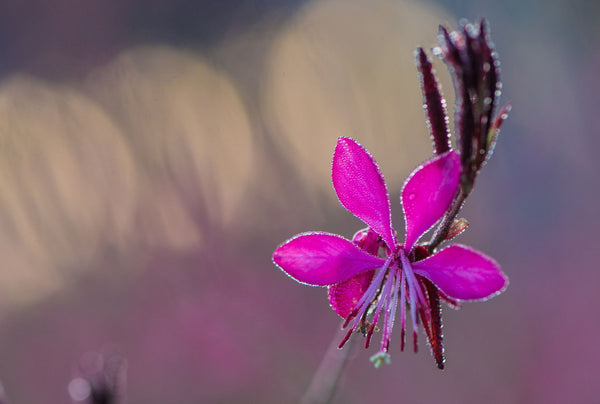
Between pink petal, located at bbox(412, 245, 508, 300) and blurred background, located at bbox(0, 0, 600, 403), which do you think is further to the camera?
blurred background, located at bbox(0, 0, 600, 403)

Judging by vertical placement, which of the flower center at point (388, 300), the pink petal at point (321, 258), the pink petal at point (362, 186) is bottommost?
the flower center at point (388, 300)

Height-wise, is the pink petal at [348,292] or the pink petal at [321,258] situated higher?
the pink petal at [321,258]

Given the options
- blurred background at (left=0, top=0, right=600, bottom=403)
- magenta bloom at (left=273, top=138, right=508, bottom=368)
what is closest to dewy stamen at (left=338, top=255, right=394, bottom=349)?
magenta bloom at (left=273, top=138, right=508, bottom=368)

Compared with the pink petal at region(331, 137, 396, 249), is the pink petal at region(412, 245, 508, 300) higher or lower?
lower

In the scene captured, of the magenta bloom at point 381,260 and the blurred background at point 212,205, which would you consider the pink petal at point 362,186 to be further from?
the blurred background at point 212,205

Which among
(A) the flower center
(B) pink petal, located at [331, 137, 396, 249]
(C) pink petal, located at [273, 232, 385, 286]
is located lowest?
(A) the flower center

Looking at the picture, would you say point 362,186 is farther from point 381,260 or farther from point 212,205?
point 212,205

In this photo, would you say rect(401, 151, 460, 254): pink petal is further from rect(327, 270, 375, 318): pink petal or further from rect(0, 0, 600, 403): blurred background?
rect(0, 0, 600, 403): blurred background

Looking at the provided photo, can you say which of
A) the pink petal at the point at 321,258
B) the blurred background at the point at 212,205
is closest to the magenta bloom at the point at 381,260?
the pink petal at the point at 321,258
